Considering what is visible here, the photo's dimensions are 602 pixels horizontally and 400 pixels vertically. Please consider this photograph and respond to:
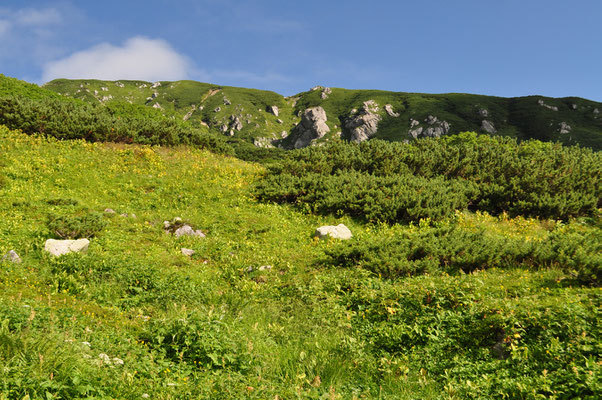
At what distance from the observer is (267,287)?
8625 mm

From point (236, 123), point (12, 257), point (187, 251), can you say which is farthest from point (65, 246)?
point (236, 123)

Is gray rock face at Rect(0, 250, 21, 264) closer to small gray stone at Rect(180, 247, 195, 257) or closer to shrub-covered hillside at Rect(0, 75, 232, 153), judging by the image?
small gray stone at Rect(180, 247, 195, 257)

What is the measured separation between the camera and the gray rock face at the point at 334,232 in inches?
483

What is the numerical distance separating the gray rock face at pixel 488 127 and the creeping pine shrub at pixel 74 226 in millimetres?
155953

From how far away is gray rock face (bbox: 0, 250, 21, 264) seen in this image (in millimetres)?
7867

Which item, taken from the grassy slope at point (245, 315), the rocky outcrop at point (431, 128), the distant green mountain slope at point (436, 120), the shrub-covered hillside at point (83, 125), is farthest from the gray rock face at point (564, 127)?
the shrub-covered hillside at point (83, 125)

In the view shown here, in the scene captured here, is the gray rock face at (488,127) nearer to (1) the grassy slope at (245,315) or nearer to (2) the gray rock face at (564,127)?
(2) the gray rock face at (564,127)

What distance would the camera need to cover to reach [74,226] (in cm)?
1016

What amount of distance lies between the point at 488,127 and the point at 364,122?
58084 mm

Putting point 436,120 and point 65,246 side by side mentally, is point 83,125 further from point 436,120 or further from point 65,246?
point 436,120

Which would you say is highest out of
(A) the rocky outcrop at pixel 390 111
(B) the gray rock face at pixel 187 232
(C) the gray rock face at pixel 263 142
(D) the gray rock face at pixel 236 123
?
(A) the rocky outcrop at pixel 390 111

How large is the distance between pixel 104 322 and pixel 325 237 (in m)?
7.94

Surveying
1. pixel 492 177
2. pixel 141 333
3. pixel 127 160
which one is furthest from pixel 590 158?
pixel 127 160

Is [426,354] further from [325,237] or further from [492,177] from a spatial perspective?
[492,177]
